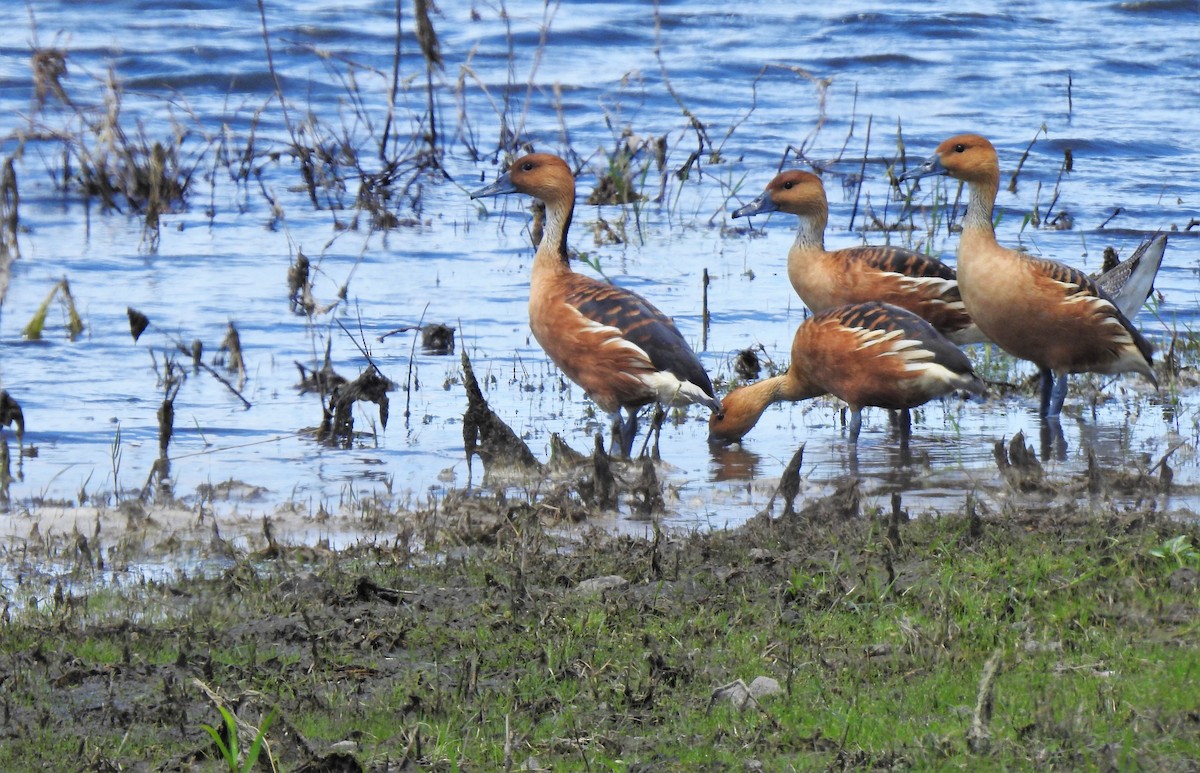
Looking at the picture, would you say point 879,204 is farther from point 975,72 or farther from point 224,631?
point 224,631

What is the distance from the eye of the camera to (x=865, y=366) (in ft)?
25.2

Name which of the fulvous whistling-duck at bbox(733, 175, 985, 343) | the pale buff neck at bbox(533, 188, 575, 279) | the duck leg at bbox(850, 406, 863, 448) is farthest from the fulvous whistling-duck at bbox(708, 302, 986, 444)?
the pale buff neck at bbox(533, 188, 575, 279)

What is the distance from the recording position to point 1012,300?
27.3 ft

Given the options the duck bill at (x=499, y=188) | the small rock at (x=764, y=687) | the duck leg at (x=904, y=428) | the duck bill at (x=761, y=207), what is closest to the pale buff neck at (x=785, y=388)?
the duck leg at (x=904, y=428)

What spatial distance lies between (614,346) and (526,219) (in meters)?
5.58

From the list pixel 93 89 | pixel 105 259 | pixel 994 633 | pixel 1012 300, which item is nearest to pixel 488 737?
pixel 994 633

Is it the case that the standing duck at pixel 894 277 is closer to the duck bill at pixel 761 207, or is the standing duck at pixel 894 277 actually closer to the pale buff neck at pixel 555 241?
the duck bill at pixel 761 207

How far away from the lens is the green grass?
3.94 meters

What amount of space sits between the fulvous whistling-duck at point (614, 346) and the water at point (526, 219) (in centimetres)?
28

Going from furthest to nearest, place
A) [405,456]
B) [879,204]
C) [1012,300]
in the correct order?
[879,204], [1012,300], [405,456]

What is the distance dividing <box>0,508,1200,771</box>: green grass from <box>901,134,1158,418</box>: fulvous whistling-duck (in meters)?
2.81

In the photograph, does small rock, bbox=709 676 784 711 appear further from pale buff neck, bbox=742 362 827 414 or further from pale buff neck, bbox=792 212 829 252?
pale buff neck, bbox=792 212 829 252

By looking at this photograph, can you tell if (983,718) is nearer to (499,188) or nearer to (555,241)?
(555,241)

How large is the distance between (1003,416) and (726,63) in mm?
11915
